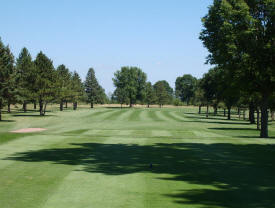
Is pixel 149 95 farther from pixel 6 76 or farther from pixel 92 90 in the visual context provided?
pixel 6 76

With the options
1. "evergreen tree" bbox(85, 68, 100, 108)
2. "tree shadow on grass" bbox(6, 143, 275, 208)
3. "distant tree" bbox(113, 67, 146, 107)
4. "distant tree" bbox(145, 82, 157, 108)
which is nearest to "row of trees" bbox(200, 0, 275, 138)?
"tree shadow on grass" bbox(6, 143, 275, 208)

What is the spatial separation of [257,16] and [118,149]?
17.8 metres

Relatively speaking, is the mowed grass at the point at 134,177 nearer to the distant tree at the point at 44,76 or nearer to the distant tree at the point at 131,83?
the distant tree at the point at 44,76

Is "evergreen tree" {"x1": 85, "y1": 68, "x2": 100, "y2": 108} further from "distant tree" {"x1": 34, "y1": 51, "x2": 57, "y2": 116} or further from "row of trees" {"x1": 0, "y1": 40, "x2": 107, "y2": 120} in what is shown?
"distant tree" {"x1": 34, "y1": 51, "x2": 57, "y2": 116}

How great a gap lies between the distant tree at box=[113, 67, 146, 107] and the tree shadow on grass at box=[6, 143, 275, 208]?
132137 millimetres

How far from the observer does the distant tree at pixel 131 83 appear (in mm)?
154000

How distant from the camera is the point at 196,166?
13.6 m

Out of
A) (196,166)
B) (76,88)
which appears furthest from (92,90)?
(196,166)

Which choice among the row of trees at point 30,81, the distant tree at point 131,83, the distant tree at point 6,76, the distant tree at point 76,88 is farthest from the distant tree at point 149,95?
the distant tree at point 6,76

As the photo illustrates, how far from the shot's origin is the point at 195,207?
8.28 m

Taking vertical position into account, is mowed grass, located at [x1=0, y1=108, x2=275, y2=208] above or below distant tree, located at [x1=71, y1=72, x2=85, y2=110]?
below

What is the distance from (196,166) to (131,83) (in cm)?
14288

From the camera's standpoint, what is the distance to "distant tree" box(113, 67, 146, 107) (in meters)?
154

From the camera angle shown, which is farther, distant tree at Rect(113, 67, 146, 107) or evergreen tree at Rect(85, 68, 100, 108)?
distant tree at Rect(113, 67, 146, 107)
